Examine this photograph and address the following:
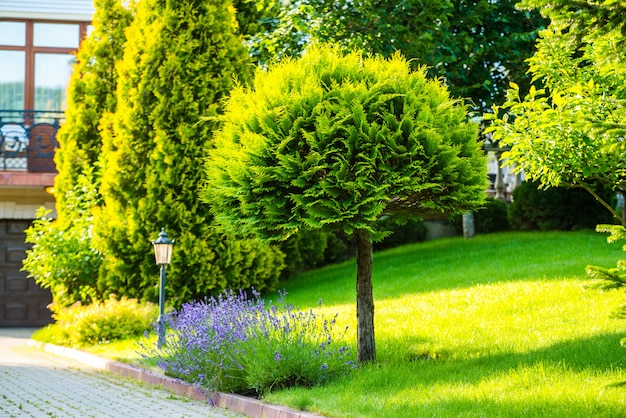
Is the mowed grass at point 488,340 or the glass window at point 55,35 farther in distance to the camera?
the glass window at point 55,35

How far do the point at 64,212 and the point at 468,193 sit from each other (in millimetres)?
11052

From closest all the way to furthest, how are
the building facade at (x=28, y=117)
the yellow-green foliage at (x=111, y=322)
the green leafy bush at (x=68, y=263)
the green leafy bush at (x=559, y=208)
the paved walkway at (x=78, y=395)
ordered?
the paved walkway at (x=78, y=395) → the yellow-green foliage at (x=111, y=322) → the green leafy bush at (x=68, y=263) → the green leafy bush at (x=559, y=208) → the building facade at (x=28, y=117)

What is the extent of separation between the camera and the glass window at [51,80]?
23.0m

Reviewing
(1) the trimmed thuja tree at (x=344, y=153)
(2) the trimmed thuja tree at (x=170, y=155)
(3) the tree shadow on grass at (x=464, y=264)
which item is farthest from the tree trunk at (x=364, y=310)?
(2) the trimmed thuja tree at (x=170, y=155)

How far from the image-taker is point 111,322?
15.0 meters

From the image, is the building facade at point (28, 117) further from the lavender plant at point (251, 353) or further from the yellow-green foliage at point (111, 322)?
the lavender plant at point (251, 353)

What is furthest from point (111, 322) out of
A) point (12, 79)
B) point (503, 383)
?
point (12, 79)

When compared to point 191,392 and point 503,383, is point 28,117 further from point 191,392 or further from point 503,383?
point 503,383

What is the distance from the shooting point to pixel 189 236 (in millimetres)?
16141

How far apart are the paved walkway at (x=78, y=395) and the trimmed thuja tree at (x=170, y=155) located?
2.76 metres

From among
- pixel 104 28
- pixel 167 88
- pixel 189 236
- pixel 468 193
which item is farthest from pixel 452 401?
pixel 104 28

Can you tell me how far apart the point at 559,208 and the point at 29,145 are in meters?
11.8

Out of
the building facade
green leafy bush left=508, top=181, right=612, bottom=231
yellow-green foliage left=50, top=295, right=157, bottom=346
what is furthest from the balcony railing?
green leafy bush left=508, top=181, right=612, bottom=231

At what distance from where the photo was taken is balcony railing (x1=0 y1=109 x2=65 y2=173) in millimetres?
20797
